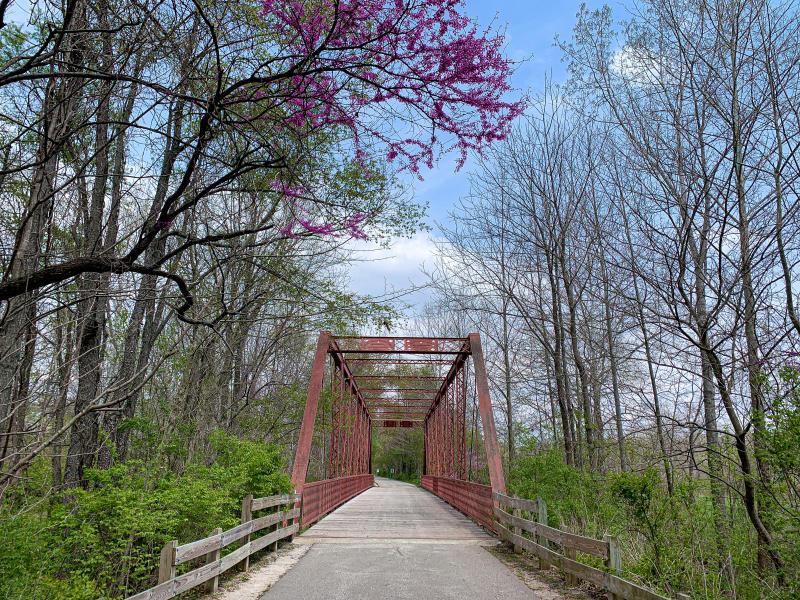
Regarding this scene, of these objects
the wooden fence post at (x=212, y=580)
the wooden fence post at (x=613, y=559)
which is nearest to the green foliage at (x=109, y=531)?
the wooden fence post at (x=212, y=580)

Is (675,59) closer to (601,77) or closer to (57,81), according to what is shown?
(601,77)

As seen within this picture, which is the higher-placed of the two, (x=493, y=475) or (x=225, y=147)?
(x=225, y=147)

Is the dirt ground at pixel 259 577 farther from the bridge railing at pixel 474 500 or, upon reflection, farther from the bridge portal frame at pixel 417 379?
the bridge railing at pixel 474 500

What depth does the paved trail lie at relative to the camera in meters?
5.28

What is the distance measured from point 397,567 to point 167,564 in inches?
127

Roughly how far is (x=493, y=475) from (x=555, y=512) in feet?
4.44

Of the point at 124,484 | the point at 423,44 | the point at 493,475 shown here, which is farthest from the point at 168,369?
the point at 423,44

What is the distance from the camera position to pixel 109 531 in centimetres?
503

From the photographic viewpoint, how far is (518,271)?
13.6 meters

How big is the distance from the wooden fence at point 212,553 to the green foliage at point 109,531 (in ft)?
1.06

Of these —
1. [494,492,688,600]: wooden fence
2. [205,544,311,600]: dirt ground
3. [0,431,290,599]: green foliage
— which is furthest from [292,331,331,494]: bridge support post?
[494,492,688,600]: wooden fence

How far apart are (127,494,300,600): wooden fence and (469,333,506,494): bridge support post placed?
372cm

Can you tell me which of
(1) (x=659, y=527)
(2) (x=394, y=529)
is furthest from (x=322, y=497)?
(1) (x=659, y=527)

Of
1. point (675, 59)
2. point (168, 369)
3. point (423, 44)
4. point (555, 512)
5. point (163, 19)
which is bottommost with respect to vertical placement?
point (555, 512)
